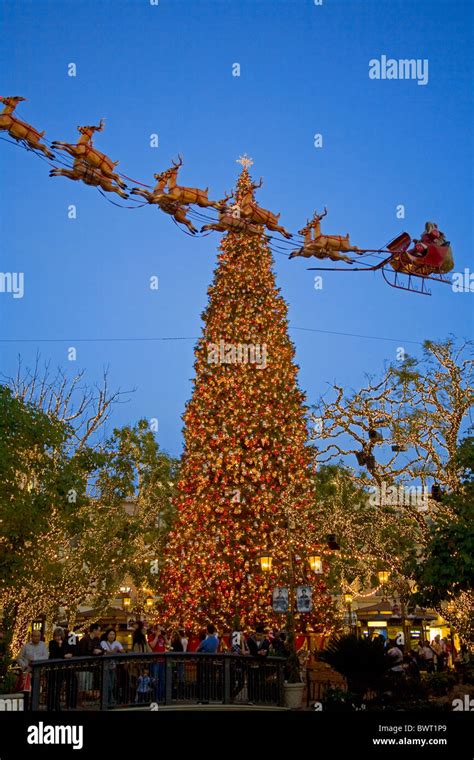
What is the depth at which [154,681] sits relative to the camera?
1510cm

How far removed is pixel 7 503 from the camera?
61.5 ft

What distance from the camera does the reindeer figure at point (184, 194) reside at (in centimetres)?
1478

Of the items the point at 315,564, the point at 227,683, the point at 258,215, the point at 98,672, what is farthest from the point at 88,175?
the point at 315,564

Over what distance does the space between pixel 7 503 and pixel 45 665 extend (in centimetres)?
575

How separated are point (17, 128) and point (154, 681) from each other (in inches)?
369

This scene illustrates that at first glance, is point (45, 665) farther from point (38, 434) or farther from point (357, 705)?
point (38, 434)

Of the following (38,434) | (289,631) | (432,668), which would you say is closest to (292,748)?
(289,631)

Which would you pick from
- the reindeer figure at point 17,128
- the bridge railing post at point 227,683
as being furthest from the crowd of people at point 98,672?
the reindeer figure at point 17,128

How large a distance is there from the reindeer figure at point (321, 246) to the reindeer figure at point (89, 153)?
3885 millimetres

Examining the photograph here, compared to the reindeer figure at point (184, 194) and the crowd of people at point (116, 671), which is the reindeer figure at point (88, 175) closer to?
the reindeer figure at point (184, 194)

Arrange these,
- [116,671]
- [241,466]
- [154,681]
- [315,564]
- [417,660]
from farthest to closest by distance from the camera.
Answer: [241,466], [417,660], [315,564], [154,681], [116,671]

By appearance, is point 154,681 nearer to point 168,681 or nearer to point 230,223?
point 168,681

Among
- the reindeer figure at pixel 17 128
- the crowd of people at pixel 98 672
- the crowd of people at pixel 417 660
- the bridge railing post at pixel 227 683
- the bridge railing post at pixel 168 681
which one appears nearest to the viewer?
the reindeer figure at pixel 17 128

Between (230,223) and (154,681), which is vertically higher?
(230,223)
